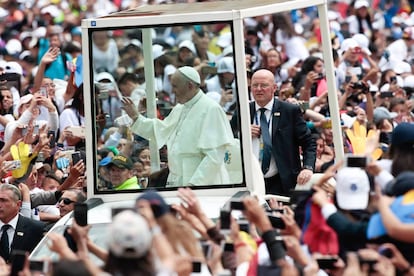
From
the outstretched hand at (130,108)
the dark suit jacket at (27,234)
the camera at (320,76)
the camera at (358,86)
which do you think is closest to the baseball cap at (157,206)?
the outstretched hand at (130,108)

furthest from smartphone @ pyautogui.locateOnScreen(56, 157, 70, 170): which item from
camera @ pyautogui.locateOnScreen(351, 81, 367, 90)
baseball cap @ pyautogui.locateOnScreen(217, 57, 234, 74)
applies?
camera @ pyautogui.locateOnScreen(351, 81, 367, 90)

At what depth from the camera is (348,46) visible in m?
20.4

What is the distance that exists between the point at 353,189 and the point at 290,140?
446 centimetres

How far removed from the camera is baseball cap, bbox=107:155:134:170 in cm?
1176

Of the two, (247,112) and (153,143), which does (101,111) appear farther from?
(247,112)

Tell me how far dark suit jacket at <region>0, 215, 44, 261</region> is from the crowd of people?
0.04 ft

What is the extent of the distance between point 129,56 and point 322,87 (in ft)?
16.5

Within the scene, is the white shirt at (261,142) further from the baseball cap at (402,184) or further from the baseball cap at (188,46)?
the baseball cap at (188,46)

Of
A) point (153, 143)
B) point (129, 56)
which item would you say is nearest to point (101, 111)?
point (153, 143)

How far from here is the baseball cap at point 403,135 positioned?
9.11m

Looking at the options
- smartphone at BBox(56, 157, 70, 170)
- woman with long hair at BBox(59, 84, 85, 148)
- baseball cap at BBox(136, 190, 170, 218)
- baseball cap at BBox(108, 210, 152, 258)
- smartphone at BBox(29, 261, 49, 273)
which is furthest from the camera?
woman with long hair at BBox(59, 84, 85, 148)

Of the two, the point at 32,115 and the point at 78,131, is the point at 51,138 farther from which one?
the point at 78,131

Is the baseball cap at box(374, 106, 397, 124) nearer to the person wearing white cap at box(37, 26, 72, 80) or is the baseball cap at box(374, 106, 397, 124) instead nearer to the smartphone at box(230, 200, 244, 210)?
the person wearing white cap at box(37, 26, 72, 80)

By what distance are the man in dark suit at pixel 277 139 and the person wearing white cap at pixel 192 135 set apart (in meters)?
1.13
